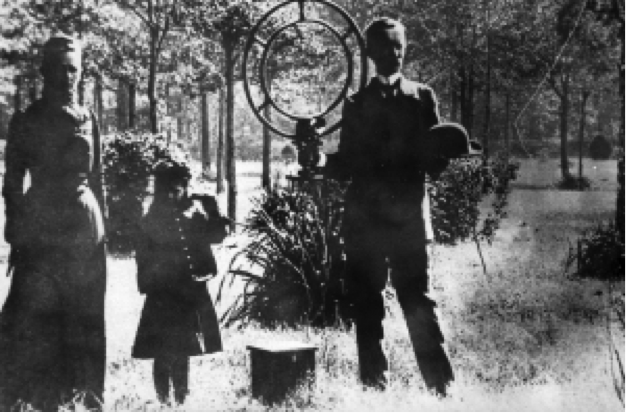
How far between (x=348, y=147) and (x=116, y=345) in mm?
2887

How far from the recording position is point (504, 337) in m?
6.75

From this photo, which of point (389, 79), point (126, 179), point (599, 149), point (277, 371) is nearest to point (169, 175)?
point (277, 371)

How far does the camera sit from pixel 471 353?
625 centimetres

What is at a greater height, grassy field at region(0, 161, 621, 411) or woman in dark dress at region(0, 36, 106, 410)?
woman in dark dress at region(0, 36, 106, 410)

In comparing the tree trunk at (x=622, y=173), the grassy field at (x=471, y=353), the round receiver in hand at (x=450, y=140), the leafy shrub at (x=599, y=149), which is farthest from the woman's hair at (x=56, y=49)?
the leafy shrub at (x=599, y=149)

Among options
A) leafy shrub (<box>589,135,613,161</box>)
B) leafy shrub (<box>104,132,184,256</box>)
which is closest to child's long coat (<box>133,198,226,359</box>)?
leafy shrub (<box>104,132,184,256</box>)

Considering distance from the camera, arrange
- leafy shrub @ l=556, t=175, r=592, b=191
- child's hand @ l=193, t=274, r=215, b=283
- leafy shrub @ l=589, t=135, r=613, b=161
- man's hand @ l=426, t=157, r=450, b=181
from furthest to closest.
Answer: leafy shrub @ l=589, t=135, r=613, b=161 < leafy shrub @ l=556, t=175, r=592, b=191 < man's hand @ l=426, t=157, r=450, b=181 < child's hand @ l=193, t=274, r=215, b=283

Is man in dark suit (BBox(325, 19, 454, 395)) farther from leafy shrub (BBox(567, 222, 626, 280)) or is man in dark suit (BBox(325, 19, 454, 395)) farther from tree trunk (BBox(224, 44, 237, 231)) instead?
tree trunk (BBox(224, 44, 237, 231))

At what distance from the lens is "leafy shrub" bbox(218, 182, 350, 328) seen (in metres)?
7.13

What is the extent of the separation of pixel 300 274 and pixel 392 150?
247 centimetres

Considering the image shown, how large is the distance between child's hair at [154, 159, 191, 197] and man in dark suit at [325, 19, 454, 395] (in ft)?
3.34

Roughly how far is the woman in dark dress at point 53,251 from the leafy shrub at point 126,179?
24.7ft

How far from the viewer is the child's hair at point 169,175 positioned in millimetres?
4531

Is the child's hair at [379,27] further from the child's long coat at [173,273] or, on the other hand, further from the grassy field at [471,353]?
the grassy field at [471,353]
